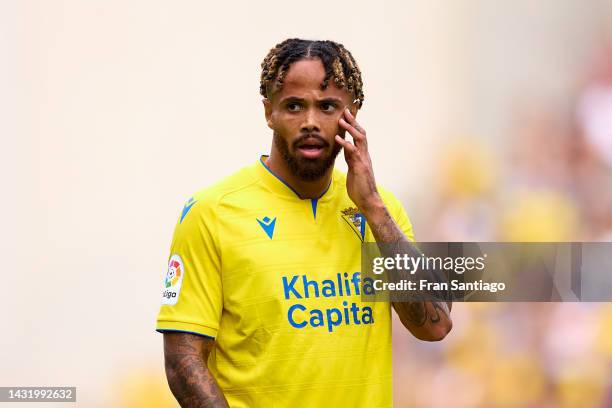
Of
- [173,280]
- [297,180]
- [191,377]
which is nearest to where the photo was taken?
[191,377]

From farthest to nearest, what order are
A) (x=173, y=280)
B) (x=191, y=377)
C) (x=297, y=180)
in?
(x=297, y=180)
(x=173, y=280)
(x=191, y=377)

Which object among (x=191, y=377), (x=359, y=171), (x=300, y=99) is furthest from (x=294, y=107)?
(x=191, y=377)

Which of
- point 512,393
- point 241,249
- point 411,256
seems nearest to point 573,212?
point 512,393

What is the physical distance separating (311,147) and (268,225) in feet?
0.87

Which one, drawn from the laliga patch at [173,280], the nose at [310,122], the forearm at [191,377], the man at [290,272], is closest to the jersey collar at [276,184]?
the man at [290,272]

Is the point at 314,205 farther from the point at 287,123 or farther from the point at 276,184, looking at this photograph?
the point at 287,123

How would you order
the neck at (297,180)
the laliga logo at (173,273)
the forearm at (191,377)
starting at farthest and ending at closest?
the neck at (297,180), the laliga logo at (173,273), the forearm at (191,377)

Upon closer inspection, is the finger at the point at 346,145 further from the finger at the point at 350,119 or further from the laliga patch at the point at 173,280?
the laliga patch at the point at 173,280

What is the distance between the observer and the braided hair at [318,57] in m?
2.87

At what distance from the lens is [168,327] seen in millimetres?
2730

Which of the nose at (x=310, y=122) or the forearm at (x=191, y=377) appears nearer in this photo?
the forearm at (x=191, y=377)

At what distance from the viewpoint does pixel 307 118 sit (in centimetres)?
280

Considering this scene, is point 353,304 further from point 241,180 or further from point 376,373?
point 241,180

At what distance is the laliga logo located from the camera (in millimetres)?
2779
